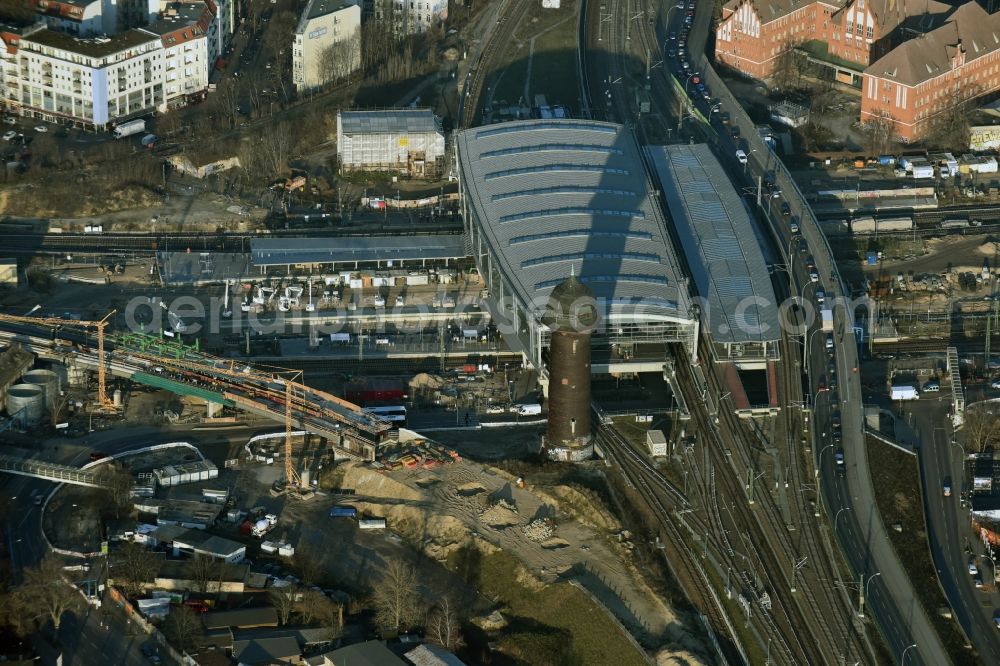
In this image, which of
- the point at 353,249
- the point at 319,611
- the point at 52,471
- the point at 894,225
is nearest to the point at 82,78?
the point at 353,249

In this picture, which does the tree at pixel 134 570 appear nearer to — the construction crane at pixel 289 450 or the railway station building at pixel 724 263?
the construction crane at pixel 289 450

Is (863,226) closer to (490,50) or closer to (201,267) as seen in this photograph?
(490,50)

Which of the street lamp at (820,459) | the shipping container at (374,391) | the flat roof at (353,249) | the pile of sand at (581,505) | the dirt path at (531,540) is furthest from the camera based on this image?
the flat roof at (353,249)

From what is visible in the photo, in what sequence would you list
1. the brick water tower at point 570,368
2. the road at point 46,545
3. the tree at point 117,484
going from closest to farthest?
the road at point 46,545 < the tree at point 117,484 < the brick water tower at point 570,368

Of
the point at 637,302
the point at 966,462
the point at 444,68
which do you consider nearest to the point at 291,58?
the point at 444,68

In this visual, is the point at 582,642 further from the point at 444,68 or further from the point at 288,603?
the point at 444,68

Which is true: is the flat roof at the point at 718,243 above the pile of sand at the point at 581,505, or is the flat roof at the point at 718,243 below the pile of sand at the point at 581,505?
above

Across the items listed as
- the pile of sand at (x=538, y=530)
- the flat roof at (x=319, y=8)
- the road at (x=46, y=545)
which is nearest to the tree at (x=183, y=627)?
the road at (x=46, y=545)
